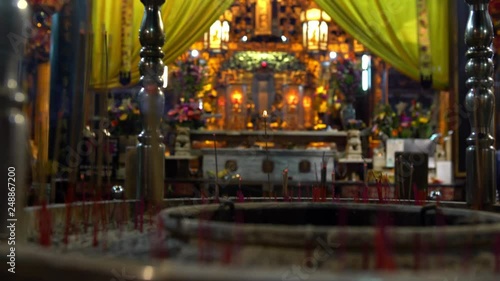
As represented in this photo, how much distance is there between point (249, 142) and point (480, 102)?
352 cm

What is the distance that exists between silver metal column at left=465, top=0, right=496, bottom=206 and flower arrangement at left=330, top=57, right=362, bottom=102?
4.16m

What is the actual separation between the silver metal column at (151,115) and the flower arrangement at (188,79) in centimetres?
369

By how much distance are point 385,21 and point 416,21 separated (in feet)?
0.92

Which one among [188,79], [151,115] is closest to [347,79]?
[188,79]

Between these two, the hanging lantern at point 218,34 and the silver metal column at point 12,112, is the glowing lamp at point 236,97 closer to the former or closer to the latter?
the hanging lantern at point 218,34

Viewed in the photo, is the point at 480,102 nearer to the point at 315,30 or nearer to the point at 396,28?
the point at 396,28

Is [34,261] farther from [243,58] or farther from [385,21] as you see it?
[243,58]

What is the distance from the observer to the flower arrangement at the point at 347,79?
6344 mm

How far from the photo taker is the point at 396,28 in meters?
4.62

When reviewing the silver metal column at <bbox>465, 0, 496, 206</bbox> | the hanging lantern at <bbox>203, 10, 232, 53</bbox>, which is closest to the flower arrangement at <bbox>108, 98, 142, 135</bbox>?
the hanging lantern at <bbox>203, 10, 232, 53</bbox>

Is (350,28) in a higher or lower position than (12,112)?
higher

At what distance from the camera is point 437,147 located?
196 inches

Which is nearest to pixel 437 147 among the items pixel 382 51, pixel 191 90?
pixel 382 51

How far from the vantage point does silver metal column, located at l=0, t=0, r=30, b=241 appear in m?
0.88
